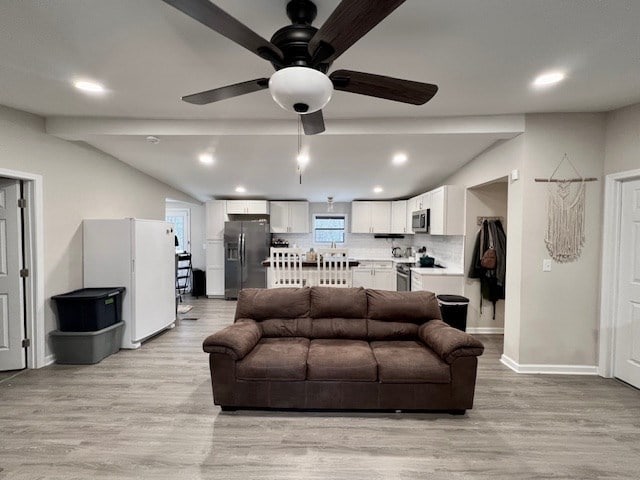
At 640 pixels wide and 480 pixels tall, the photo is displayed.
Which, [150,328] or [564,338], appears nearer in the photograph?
[564,338]

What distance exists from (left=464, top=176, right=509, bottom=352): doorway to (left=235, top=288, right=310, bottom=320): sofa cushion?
104 inches

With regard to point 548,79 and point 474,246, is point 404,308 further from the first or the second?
point 548,79

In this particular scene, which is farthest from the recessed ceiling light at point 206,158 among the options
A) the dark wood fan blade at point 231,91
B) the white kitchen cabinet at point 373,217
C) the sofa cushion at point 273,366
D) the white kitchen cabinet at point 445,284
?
the white kitchen cabinet at point 445,284

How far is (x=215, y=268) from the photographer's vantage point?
665 centimetres

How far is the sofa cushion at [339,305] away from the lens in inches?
120

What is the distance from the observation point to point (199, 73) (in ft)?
7.76

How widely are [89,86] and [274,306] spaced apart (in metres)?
2.52

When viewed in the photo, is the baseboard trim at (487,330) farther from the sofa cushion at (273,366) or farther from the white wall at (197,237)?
the white wall at (197,237)

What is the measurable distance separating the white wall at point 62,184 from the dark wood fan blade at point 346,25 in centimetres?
345

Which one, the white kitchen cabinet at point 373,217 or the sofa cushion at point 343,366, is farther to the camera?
the white kitchen cabinet at point 373,217

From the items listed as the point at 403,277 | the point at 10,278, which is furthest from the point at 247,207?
the point at 10,278

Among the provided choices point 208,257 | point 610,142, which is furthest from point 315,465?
point 208,257

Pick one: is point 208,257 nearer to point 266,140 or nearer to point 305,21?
point 266,140

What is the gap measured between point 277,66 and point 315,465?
7.70 ft
